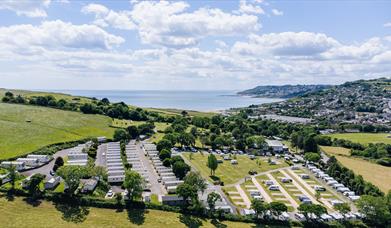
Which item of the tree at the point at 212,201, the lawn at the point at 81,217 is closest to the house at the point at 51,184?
the lawn at the point at 81,217

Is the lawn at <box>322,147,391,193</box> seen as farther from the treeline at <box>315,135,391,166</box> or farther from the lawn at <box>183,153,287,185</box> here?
the lawn at <box>183,153,287,185</box>

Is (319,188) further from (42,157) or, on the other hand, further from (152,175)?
(42,157)

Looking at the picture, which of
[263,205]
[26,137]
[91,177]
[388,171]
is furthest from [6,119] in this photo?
[388,171]

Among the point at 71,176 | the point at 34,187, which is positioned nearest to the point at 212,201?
the point at 71,176

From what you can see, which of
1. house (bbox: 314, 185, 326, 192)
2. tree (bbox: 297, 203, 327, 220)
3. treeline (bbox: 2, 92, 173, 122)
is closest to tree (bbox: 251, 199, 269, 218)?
tree (bbox: 297, 203, 327, 220)

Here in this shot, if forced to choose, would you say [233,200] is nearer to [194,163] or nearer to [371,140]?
[194,163]
